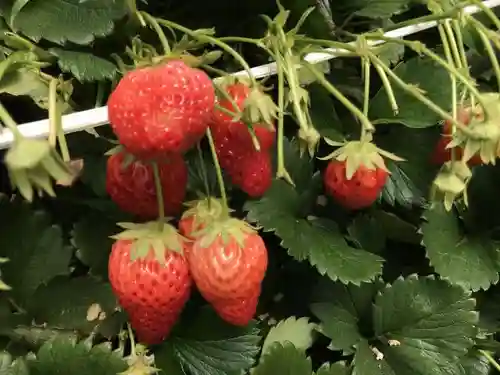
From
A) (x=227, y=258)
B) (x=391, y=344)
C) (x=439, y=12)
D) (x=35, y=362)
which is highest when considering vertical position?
(x=439, y=12)

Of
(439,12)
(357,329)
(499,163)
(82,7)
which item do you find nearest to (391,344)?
(357,329)

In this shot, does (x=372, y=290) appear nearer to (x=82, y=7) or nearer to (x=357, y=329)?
(x=357, y=329)

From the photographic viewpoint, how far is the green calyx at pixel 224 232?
0.62 metres

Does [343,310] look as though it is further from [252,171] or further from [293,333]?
[252,171]

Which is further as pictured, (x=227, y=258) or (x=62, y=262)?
(x=62, y=262)

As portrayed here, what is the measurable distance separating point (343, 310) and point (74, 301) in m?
0.30

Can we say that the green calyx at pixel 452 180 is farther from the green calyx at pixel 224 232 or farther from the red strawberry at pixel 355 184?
the green calyx at pixel 224 232

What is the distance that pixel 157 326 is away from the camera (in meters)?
→ 0.65

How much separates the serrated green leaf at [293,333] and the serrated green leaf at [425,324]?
0.08 m

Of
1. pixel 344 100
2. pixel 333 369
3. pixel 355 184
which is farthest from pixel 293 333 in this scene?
pixel 344 100

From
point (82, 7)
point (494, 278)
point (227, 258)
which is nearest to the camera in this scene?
point (227, 258)

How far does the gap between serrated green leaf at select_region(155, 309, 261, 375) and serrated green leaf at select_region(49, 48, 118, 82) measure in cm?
26

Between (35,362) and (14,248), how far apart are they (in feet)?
0.46

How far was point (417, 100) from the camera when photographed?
0.80 m
